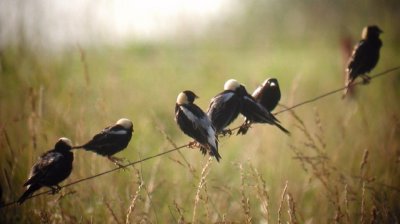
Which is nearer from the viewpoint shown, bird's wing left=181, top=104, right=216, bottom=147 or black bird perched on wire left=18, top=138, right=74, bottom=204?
black bird perched on wire left=18, top=138, right=74, bottom=204

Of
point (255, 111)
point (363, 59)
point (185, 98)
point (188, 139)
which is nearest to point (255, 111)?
point (255, 111)

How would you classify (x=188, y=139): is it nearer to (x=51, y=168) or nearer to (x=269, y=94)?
(x=269, y=94)

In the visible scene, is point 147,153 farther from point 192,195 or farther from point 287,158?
point 287,158

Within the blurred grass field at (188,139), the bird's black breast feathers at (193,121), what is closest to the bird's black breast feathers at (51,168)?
the blurred grass field at (188,139)

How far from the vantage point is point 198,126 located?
362 centimetres

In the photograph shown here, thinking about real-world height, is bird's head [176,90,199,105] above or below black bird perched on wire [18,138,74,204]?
above

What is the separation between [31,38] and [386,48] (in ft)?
32.3

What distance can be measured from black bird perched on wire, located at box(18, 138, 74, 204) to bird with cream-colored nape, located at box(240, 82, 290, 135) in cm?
143

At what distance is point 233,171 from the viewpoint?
6711mm

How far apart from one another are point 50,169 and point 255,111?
1597 millimetres

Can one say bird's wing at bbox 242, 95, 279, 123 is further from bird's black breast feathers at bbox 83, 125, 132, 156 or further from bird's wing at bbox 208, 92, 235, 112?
bird's black breast feathers at bbox 83, 125, 132, 156

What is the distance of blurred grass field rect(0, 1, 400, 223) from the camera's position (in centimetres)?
426

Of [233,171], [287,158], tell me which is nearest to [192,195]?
[233,171]

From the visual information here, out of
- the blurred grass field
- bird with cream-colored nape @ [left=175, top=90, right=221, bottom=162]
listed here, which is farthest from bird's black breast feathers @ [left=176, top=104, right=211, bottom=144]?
the blurred grass field
